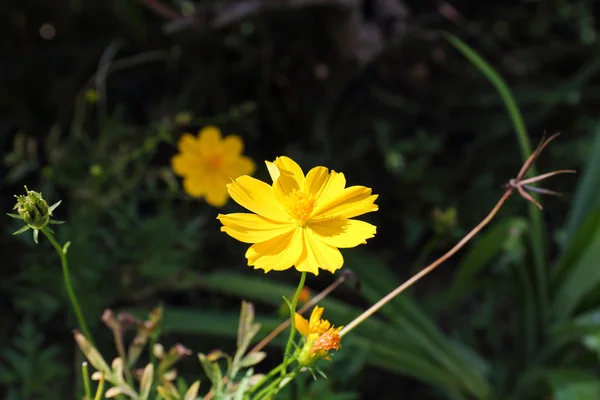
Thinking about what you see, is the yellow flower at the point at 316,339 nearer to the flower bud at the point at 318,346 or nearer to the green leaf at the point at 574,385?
the flower bud at the point at 318,346

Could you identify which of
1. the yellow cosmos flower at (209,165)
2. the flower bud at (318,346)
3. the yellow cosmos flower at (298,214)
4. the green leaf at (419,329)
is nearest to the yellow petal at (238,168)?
the yellow cosmos flower at (209,165)

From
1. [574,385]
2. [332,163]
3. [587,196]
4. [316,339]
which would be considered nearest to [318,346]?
[316,339]

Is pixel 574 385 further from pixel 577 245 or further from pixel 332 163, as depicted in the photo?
pixel 332 163

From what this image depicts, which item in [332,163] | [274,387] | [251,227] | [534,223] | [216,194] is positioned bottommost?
[274,387]

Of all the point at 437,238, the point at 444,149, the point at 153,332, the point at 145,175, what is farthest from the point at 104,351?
the point at 444,149

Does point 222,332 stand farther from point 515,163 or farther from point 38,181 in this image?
point 515,163
